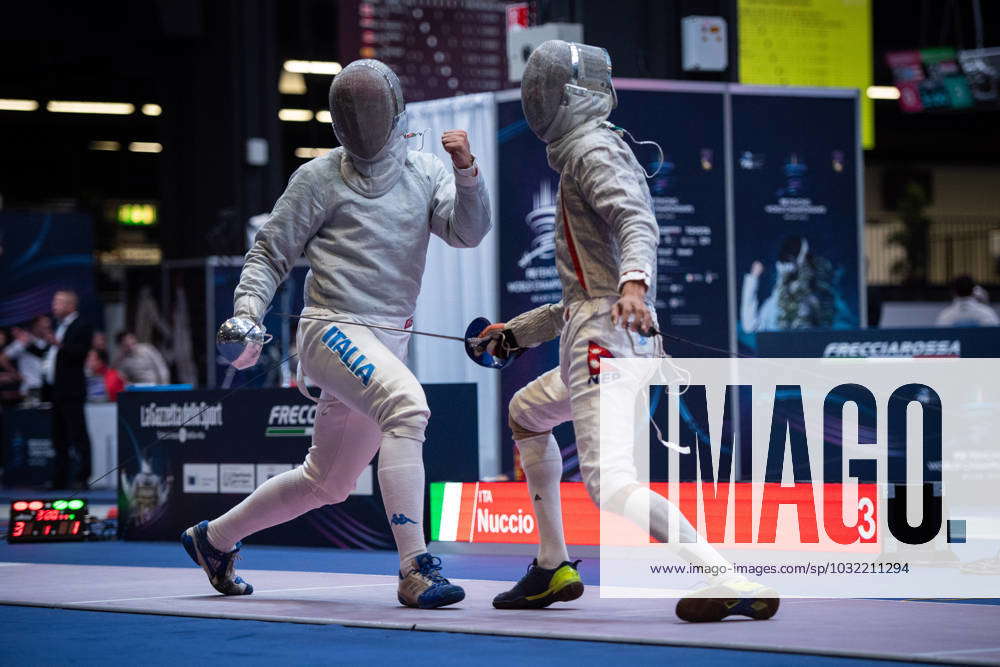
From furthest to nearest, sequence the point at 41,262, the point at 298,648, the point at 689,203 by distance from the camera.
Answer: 1. the point at 41,262
2. the point at 689,203
3. the point at 298,648

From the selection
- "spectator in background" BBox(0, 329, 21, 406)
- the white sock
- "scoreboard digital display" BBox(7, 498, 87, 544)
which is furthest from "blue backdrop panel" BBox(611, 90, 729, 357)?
"spectator in background" BBox(0, 329, 21, 406)

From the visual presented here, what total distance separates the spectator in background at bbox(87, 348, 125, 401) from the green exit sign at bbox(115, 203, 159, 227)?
13187 mm

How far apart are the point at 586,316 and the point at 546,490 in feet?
1.94

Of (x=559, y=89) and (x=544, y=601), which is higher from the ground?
(x=559, y=89)

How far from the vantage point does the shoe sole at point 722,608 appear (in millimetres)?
3680

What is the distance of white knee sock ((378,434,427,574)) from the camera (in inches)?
166

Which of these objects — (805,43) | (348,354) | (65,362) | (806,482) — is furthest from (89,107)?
(348,354)

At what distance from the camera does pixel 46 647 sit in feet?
11.7

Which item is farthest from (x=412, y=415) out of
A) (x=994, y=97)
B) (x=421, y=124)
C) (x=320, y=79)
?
(x=320, y=79)

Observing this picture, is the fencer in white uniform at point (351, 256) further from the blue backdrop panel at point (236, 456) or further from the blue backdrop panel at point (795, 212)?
the blue backdrop panel at point (795, 212)

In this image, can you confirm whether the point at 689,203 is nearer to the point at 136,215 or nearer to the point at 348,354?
the point at 348,354

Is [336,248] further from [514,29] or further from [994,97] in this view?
[994,97]

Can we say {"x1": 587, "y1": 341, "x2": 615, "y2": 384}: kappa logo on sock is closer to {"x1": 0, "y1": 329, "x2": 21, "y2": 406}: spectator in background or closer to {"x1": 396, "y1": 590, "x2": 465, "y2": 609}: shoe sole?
{"x1": 396, "y1": 590, "x2": 465, "y2": 609}: shoe sole

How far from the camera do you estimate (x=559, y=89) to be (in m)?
4.13
